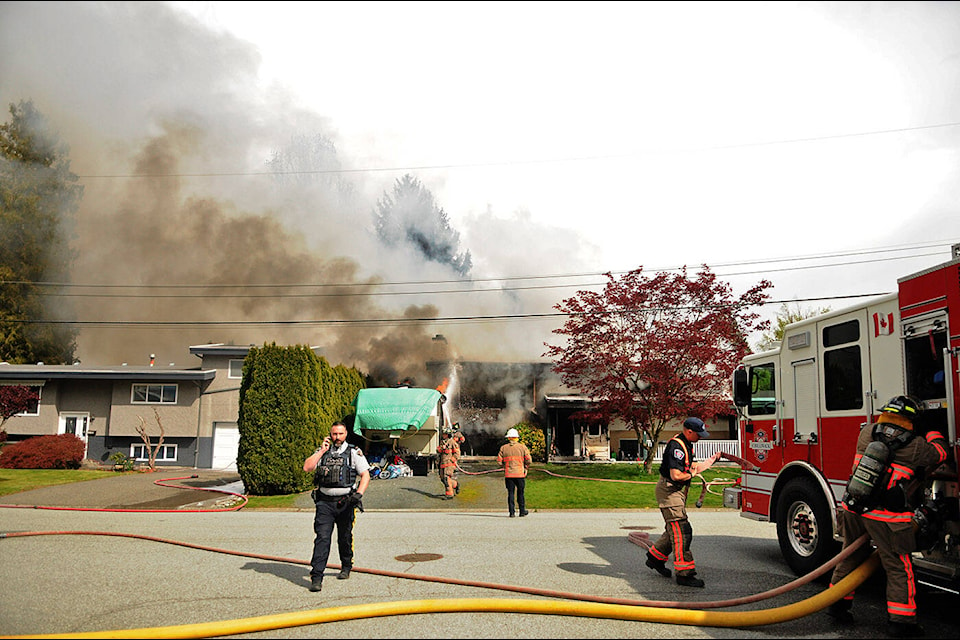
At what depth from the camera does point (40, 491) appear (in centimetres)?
1930

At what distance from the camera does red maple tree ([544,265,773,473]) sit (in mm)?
21016

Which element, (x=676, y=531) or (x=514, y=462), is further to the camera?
(x=514, y=462)

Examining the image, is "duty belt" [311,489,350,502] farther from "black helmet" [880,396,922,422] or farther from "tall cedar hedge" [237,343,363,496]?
"tall cedar hedge" [237,343,363,496]

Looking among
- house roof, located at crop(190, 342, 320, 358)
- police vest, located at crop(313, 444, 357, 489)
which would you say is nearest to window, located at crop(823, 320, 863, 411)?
police vest, located at crop(313, 444, 357, 489)

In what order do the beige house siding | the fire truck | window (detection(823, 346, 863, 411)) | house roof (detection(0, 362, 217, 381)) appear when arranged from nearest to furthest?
the fire truck
window (detection(823, 346, 863, 411))
house roof (detection(0, 362, 217, 381))
the beige house siding

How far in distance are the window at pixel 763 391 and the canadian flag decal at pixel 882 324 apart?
80.9 inches

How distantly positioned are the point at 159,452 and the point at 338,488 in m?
26.5

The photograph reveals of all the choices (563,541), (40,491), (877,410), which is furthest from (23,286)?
(877,410)

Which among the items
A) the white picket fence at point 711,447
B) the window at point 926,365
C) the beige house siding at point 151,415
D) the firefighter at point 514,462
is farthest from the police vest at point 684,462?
the beige house siding at point 151,415

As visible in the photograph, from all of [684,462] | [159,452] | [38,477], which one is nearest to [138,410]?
[159,452]

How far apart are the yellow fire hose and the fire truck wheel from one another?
1335 millimetres

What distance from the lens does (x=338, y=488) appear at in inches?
284

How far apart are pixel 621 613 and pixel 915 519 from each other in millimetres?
2517

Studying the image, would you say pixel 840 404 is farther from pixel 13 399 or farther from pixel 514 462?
pixel 13 399
